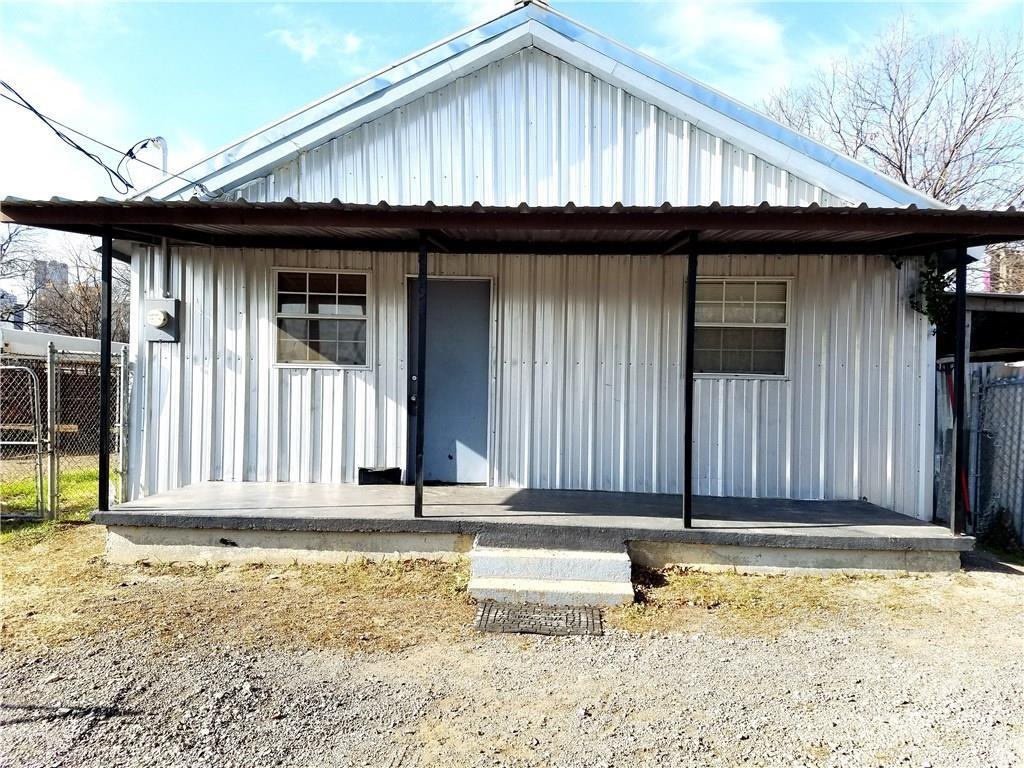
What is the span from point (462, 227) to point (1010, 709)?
4.34m

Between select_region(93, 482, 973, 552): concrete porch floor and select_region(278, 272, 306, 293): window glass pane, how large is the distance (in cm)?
199

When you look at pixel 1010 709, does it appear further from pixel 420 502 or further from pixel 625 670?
pixel 420 502

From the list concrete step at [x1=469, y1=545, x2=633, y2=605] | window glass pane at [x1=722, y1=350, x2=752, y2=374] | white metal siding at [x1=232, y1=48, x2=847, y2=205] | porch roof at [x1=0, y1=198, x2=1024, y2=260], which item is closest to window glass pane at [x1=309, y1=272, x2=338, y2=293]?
white metal siding at [x1=232, y1=48, x2=847, y2=205]

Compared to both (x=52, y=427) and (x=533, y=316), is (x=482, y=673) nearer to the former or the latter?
(x=533, y=316)

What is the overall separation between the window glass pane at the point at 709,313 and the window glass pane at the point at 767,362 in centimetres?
51

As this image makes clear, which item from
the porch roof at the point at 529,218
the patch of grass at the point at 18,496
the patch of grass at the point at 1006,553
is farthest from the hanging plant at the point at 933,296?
the patch of grass at the point at 18,496

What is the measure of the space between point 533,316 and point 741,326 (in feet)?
6.58

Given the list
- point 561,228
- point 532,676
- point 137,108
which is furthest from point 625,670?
point 137,108

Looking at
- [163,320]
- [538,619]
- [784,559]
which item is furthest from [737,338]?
[163,320]

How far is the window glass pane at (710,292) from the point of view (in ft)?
21.7

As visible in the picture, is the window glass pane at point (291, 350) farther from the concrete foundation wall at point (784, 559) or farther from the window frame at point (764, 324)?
the window frame at point (764, 324)

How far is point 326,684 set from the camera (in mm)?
3541

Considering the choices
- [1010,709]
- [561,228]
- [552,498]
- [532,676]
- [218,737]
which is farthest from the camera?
[552,498]

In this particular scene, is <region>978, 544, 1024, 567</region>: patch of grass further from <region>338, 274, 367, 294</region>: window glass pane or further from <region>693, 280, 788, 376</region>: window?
<region>338, 274, 367, 294</region>: window glass pane
